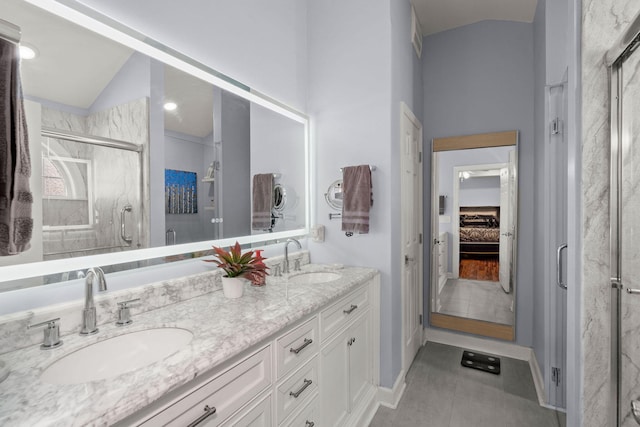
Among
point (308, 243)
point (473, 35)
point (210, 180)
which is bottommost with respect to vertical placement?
point (308, 243)

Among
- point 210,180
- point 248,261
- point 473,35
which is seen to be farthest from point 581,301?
point 473,35

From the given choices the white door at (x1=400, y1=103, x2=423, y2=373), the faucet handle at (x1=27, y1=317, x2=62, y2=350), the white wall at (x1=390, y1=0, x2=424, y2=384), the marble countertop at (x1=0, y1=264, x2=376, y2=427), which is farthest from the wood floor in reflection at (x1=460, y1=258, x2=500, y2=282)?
the faucet handle at (x1=27, y1=317, x2=62, y2=350)

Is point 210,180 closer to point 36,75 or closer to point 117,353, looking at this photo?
point 36,75

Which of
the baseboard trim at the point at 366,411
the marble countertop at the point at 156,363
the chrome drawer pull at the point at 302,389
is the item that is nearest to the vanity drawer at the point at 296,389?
the chrome drawer pull at the point at 302,389

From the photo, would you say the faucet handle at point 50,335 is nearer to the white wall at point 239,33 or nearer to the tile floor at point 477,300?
the white wall at point 239,33

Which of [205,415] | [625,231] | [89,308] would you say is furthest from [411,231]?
[89,308]

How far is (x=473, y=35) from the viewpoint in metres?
3.02

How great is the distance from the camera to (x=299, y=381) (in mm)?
1330

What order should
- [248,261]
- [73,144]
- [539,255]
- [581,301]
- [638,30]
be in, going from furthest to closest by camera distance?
1. [539,255]
2. [248,261]
3. [581,301]
4. [73,144]
5. [638,30]

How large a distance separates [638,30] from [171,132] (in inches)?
73.0

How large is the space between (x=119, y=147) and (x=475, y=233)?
2.92m

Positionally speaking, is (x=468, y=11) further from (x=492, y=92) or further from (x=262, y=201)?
(x=262, y=201)

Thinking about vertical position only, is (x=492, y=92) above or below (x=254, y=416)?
above

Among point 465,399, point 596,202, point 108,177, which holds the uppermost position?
point 108,177
